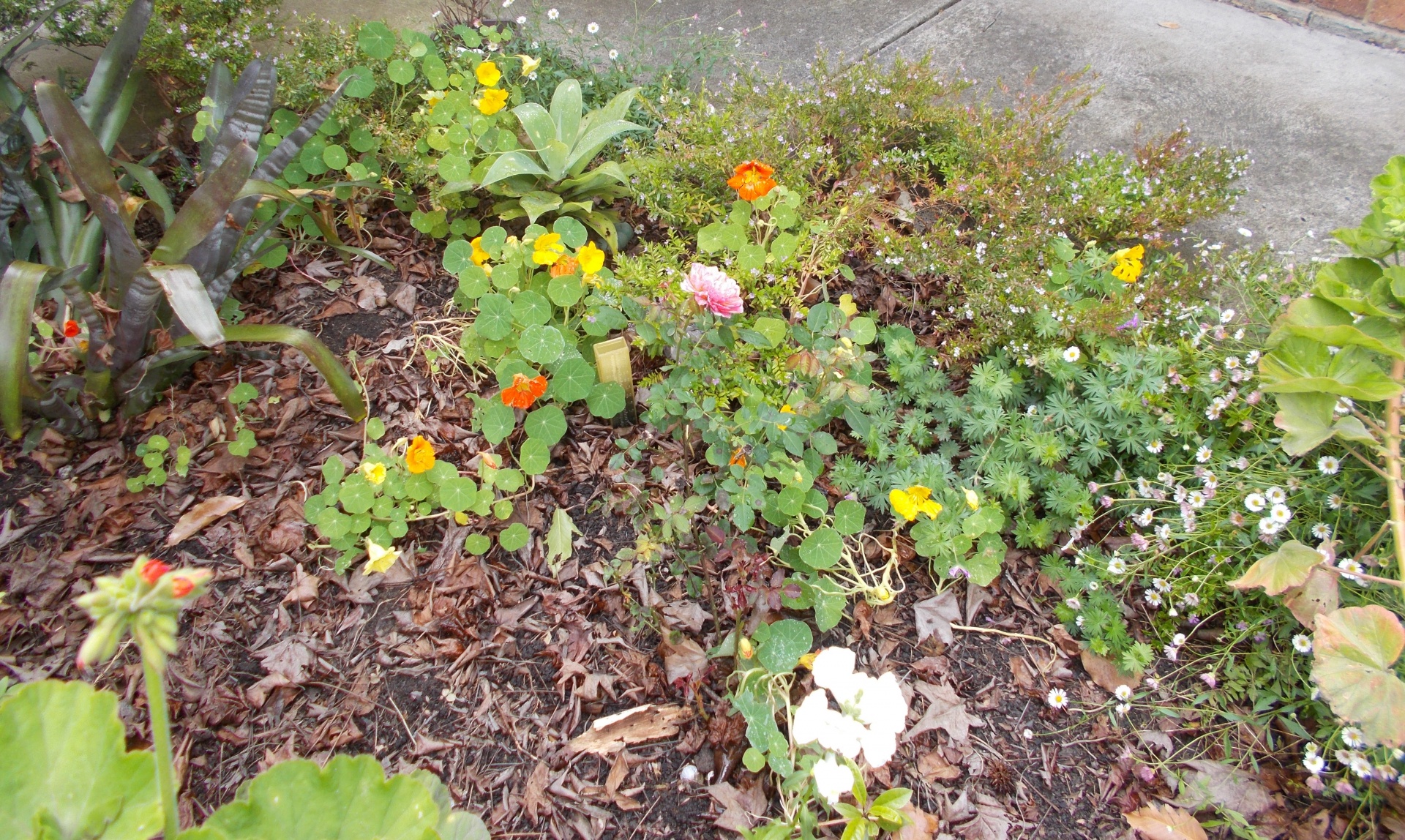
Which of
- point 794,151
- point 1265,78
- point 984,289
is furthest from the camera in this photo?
point 1265,78

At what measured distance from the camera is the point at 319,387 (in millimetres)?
2520

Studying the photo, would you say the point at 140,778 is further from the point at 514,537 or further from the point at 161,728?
the point at 514,537

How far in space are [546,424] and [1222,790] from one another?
1906 millimetres

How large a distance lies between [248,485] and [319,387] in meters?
0.38

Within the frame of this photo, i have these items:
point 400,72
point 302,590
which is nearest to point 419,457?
point 302,590

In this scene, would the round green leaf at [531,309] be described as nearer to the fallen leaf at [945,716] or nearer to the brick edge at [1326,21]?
the fallen leaf at [945,716]

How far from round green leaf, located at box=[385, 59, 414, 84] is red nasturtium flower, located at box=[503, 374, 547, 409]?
139cm

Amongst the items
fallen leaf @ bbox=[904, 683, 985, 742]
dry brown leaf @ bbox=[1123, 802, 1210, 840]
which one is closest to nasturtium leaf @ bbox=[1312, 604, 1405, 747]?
dry brown leaf @ bbox=[1123, 802, 1210, 840]

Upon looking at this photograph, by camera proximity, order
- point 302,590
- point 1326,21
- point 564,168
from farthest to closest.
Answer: point 1326,21 < point 564,168 < point 302,590

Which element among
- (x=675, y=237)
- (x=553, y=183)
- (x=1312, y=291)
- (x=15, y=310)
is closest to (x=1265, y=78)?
(x=1312, y=291)

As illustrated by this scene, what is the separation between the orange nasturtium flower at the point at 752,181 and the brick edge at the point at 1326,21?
9.34 feet

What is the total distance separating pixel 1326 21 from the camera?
141 inches

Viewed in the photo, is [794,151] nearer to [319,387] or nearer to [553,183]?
[553,183]

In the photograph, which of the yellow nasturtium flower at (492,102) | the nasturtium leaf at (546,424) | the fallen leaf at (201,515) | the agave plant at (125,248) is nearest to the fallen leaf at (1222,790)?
the nasturtium leaf at (546,424)
